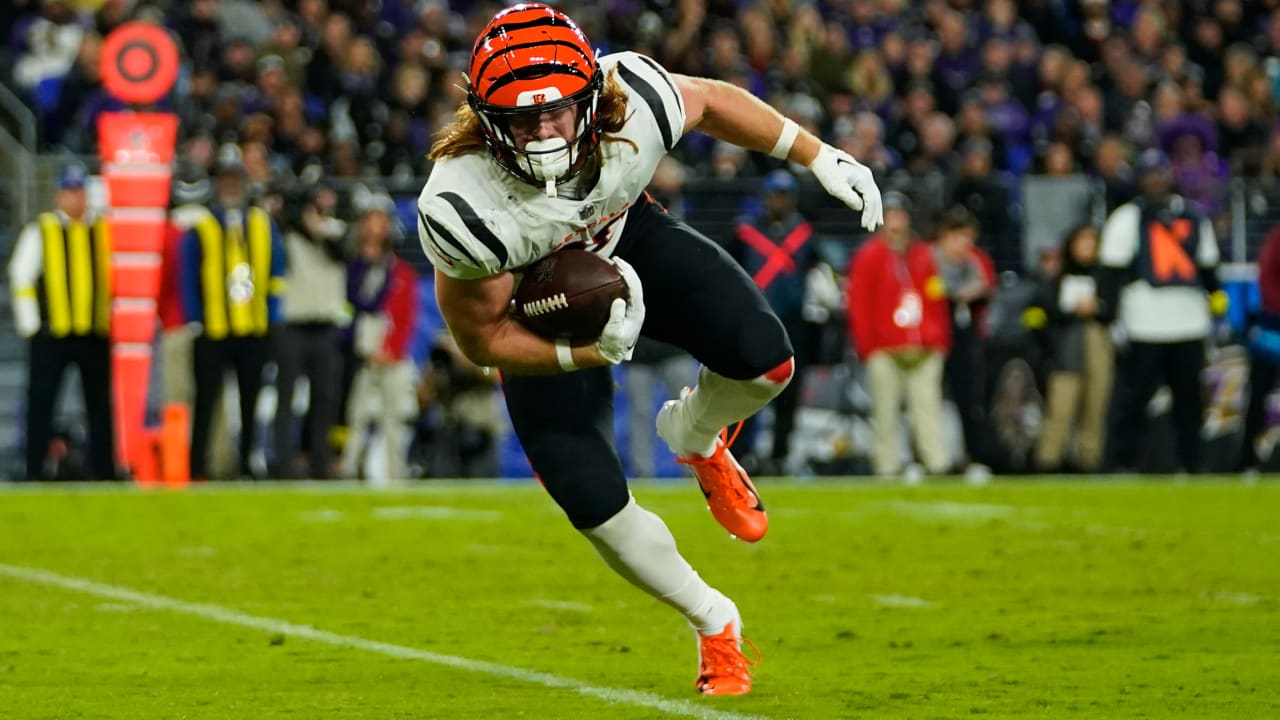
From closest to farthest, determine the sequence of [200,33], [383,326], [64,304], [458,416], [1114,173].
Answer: [64,304]
[383,326]
[458,416]
[1114,173]
[200,33]

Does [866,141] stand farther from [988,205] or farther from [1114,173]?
[1114,173]

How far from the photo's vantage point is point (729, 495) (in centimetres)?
541

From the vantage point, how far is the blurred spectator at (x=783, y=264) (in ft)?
42.5

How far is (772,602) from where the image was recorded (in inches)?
265

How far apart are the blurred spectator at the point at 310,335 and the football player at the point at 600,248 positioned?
786 centimetres

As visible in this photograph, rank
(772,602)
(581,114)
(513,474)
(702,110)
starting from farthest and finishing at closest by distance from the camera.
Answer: (513,474) < (772,602) < (702,110) < (581,114)

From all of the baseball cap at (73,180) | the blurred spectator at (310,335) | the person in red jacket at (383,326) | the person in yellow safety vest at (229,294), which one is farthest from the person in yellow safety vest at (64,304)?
the person in red jacket at (383,326)

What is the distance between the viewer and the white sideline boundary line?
463 cm

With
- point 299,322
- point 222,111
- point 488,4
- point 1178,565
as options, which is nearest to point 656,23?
point 488,4

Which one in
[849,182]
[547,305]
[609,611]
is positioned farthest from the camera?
[609,611]

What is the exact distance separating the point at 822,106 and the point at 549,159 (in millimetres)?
11667

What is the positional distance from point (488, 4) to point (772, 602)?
10775 millimetres

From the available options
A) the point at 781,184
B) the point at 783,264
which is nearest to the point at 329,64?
the point at 781,184

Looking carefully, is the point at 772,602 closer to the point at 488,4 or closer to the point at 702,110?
the point at 702,110
